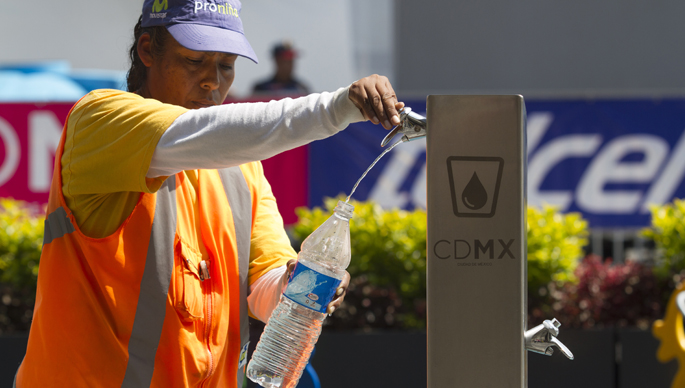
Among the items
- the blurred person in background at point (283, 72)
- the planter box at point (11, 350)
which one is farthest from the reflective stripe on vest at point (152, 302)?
the blurred person in background at point (283, 72)

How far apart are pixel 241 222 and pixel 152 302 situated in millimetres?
361

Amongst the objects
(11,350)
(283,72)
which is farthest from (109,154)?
Result: (283,72)

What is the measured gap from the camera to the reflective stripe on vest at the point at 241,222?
2086 mm

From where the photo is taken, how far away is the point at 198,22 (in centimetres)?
195

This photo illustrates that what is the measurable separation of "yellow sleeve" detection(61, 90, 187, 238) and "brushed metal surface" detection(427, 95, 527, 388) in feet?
1.94

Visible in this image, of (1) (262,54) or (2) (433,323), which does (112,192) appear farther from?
(1) (262,54)

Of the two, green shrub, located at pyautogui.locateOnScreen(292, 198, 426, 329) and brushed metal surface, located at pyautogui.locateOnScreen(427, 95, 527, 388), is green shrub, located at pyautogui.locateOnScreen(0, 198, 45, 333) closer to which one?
green shrub, located at pyautogui.locateOnScreen(292, 198, 426, 329)

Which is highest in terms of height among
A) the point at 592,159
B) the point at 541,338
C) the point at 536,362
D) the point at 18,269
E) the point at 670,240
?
the point at 592,159

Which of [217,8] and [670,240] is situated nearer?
[217,8]

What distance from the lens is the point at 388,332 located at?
3998 millimetres

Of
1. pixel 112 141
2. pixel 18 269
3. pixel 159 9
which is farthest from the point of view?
pixel 18 269

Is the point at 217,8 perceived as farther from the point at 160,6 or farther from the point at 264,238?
the point at 264,238

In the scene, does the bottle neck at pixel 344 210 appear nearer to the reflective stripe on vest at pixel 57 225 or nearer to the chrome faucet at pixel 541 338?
the chrome faucet at pixel 541 338

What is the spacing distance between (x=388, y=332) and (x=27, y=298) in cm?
208
